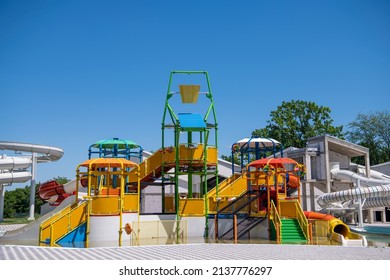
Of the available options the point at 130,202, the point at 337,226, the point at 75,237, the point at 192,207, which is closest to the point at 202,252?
the point at 130,202

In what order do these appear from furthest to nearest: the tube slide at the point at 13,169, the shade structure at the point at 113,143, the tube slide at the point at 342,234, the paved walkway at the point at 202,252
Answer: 1. the tube slide at the point at 13,169
2. the shade structure at the point at 113,143
3. the tube slide at the point at 342,234
4. the paved walkway at the point at 202,252

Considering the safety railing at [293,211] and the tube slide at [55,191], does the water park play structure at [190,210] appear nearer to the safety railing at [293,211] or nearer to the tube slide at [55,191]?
the safety railing at [293,211]

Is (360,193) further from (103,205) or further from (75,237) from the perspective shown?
(75,237)

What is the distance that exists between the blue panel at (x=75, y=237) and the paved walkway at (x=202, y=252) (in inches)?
95.6

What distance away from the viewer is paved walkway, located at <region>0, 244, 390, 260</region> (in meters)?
15.9

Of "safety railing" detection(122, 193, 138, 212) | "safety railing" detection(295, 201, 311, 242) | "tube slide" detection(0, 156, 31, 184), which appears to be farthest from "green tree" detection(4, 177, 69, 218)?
"safety railing" detection(295, 201, 311, 242)

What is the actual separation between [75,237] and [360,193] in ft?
70.9

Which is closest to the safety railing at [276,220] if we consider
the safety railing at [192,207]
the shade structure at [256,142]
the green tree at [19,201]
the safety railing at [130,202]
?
the safety railing at [192,207]

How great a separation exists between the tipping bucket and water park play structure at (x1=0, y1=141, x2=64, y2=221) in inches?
838

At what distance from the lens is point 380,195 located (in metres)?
32.8

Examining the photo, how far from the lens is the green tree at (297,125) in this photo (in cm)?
6438

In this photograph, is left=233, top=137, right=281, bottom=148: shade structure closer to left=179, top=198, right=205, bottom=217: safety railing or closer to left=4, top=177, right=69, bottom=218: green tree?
left=179, top=198, right=205, bottom=217: safety railing

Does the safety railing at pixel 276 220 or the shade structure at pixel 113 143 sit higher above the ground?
the shade structure at pixel 113 143
